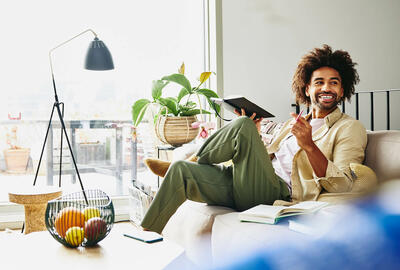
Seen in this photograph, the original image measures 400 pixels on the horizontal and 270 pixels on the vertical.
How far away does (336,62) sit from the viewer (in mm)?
2184

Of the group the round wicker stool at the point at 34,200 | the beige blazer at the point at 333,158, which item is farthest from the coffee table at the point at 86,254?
the round wicker stool at the point at 34,200

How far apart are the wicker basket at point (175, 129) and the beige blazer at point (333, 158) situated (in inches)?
44.8

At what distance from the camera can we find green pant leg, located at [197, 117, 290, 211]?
1.79 meters

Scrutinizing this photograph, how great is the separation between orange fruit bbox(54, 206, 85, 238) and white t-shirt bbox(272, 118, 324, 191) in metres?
1.08

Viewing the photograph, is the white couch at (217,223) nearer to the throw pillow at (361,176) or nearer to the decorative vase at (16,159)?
the throw pillow at (361,176)

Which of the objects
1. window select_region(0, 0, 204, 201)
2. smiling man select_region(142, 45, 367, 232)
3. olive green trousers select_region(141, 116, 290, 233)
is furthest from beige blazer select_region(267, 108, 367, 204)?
window select_region(0, 0, 204, 201)

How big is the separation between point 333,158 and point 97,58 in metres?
1.67

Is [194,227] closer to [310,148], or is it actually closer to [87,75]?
[310,148]

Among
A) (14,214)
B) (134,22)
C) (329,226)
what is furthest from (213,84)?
(329,226)

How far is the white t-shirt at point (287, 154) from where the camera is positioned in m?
2.03

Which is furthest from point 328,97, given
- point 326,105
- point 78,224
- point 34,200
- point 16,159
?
point 16,159

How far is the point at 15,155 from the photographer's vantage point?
305cm

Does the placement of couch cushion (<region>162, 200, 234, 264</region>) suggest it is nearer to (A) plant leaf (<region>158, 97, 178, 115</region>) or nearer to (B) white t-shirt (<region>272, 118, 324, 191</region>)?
(B) white t-shirt (<region>272, 118, 324, 191</region>)

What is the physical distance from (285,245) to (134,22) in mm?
3294
